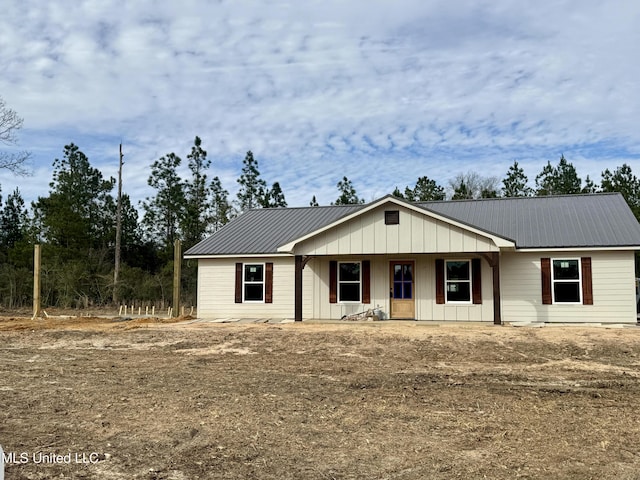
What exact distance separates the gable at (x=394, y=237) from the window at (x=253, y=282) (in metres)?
2.45

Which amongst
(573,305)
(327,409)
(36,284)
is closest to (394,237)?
(573,305)

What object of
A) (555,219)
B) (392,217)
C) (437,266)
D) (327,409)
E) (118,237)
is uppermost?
(118,237)

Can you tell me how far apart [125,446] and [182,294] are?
27.0 m

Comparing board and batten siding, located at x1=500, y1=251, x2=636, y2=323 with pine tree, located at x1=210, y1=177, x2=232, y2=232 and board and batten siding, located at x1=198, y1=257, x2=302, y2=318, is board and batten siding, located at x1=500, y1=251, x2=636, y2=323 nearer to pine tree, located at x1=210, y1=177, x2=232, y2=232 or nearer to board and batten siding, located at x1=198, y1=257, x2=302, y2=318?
board and batten siding, located at x1=198, y1=257, x2=302, y2=318

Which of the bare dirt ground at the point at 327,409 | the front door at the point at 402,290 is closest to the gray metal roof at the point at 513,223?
the front door at the point at 402,290

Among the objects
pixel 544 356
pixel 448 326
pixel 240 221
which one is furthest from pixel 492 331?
pixel 240 221

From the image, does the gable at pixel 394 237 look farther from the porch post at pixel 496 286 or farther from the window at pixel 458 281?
the window at pixel 458 281

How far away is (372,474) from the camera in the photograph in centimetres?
453

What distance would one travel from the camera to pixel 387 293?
1828 centimetres

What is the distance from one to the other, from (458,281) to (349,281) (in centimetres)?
365

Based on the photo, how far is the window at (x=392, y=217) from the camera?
55.5 ft

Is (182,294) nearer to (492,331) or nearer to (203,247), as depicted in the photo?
(203,247)

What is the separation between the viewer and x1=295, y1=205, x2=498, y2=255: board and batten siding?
16.2 metres

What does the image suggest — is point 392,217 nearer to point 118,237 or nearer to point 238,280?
point 238,280
